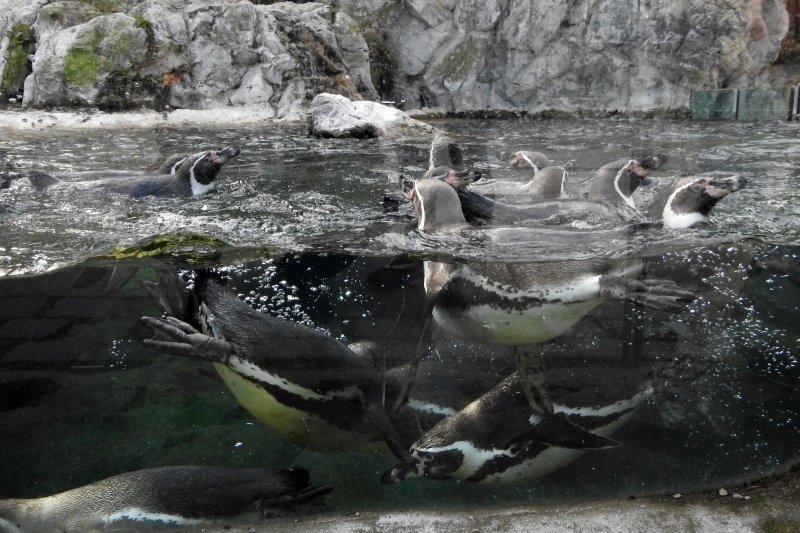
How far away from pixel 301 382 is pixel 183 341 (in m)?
0.51

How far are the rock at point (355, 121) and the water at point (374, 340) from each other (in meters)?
6.06

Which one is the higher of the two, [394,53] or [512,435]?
[394,53]

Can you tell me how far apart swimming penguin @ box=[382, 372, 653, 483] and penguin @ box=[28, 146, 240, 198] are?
3.44 metres

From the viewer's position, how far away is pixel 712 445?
2842 millimetres

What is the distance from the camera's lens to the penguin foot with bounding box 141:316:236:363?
2.61 meters

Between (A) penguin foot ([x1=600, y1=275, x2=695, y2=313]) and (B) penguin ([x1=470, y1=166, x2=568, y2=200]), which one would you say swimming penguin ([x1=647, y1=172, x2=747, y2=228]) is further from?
(A) penguin foot ([x1=600, y1=275, x2=695, y2=313])

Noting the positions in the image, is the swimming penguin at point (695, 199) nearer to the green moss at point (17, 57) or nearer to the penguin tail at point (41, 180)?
the penguin tail at point (41, 180)

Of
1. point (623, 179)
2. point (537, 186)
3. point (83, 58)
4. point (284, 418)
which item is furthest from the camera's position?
point (83, 58)

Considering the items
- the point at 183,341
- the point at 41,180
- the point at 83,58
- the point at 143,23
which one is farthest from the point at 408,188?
the point at 143,23

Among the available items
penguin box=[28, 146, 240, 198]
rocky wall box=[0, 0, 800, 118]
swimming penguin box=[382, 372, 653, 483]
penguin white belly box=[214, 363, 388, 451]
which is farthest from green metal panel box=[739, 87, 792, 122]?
penguin white belly box=[214, 363, 388, 451]

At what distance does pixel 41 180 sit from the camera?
5.30 meters

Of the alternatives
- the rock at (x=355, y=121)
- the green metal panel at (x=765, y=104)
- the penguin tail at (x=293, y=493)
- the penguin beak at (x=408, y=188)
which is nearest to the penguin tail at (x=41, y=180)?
the penguin beak at (x=408, y=188)

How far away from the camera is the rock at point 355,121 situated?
9.73 meters

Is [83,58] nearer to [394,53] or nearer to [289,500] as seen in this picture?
[394,53]
